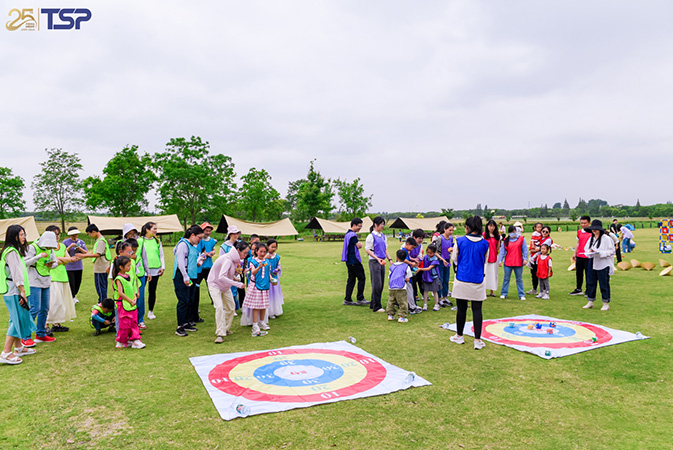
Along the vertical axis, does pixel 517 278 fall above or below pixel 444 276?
below

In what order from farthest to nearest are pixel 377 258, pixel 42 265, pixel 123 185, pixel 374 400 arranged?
pixel 123 185
pixel 377 258
pixel 42 265
pixel 374 400

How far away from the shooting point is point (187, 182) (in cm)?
5109

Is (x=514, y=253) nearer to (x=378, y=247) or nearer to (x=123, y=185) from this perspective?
(x=378, y=247)

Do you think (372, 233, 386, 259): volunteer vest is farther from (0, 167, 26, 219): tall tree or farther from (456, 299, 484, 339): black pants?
(0, 167, 26, 219): tall tree

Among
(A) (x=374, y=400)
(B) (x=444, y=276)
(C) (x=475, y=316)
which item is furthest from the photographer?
(B) (x=444, y=276)

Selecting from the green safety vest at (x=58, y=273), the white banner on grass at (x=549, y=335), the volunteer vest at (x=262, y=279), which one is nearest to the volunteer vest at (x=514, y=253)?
the white banner on grass at (x=549, y=335)

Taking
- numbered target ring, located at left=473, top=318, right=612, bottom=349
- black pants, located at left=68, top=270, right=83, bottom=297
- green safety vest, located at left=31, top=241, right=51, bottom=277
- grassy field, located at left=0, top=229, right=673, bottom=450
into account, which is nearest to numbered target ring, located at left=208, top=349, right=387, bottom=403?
grassy field, located at left=0, top=229, right=673, bottom=450

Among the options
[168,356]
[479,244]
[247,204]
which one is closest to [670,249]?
[479,244]

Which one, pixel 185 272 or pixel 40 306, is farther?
pixel 185 272

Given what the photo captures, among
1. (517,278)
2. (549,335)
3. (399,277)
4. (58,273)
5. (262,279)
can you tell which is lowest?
(549,335)

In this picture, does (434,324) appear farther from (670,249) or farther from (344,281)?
(670,249)

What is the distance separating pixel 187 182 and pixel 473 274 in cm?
4939

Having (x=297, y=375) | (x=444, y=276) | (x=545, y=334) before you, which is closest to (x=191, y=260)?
(x=297, y=375)

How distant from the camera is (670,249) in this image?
2325cm
